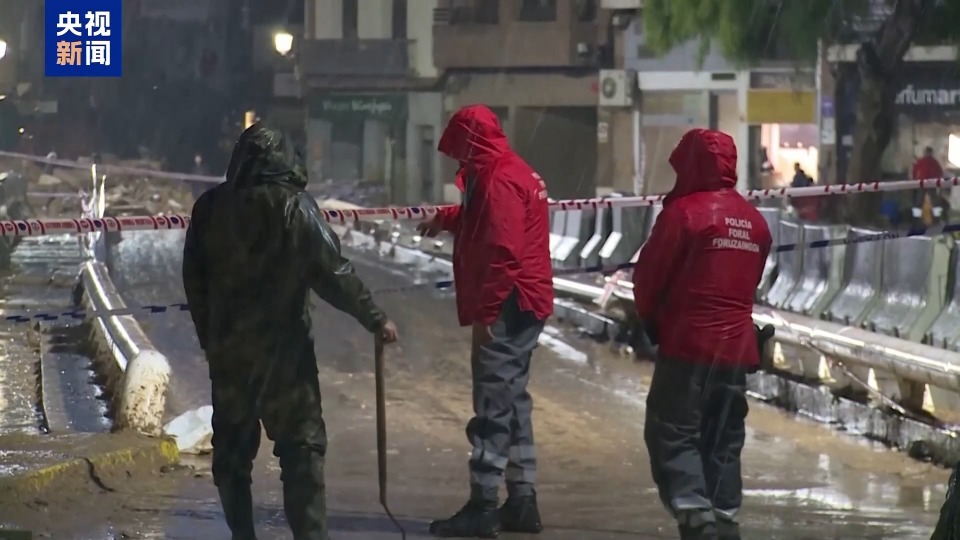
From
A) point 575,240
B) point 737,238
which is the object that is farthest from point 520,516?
point 575,240

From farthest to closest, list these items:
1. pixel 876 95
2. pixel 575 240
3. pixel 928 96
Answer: pixel 928 96, pixel 876 95, pixel 575 240

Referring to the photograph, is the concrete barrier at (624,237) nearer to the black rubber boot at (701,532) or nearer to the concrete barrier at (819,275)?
the concrete barrier at (819,275)

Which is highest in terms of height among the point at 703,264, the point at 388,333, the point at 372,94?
the point at 372,94

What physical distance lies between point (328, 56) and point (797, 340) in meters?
5.14

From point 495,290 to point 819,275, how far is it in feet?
23.4

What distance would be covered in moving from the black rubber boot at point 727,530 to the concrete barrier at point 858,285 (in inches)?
225

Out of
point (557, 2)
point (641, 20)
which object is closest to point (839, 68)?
point (641, 20)

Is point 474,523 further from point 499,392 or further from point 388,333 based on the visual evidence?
point 388,333

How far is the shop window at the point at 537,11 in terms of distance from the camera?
17.9m

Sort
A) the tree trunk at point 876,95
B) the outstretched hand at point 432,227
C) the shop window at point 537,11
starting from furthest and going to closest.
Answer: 1. the tree trunk at point 876,95
2. the shop window at point 537,11
3. the outstretched hand at point 432,227

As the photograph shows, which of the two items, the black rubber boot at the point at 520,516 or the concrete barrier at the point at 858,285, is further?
the concrete barrier at the point at 858,285

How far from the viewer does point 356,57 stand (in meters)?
14.5

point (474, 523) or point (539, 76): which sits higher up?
point (539, 76)

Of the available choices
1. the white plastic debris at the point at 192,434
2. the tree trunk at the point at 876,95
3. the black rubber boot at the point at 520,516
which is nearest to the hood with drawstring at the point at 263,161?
the black rubber boot at the point at 520,516
